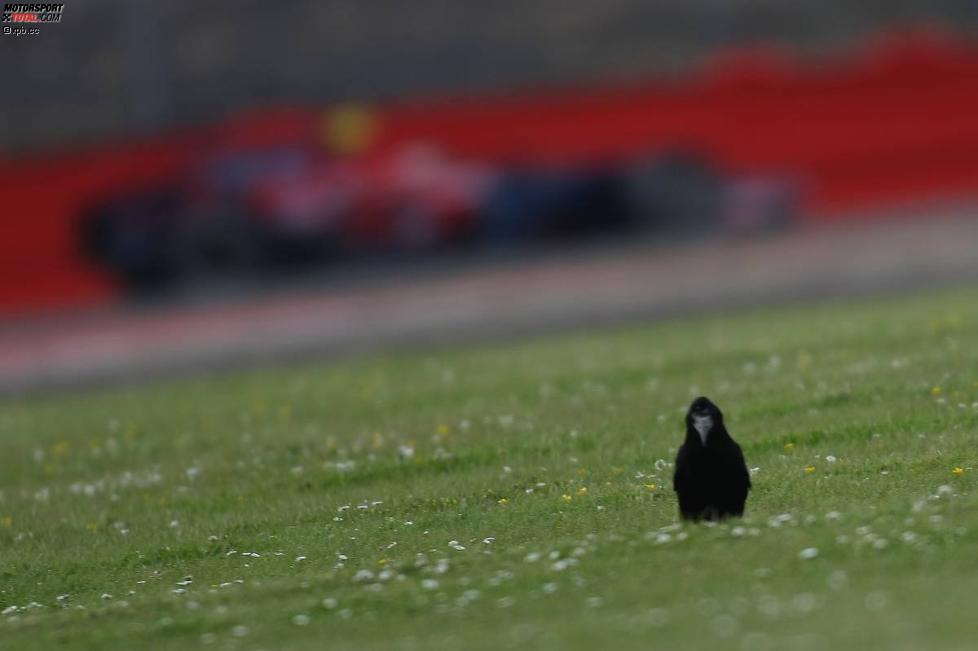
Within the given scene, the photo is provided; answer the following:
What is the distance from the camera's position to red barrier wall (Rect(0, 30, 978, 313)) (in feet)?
110

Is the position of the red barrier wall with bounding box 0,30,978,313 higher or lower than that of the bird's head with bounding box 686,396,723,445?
higher

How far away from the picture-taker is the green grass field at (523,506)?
9258 millimetres

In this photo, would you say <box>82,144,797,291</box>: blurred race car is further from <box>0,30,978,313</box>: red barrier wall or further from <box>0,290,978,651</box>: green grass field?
<box>0,290,978,651</box>: green grass field

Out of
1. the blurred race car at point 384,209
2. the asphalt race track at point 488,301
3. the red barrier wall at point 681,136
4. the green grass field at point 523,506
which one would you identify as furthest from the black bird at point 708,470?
the red barrier wall at point 681,136

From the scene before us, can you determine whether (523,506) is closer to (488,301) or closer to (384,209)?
(488,301)

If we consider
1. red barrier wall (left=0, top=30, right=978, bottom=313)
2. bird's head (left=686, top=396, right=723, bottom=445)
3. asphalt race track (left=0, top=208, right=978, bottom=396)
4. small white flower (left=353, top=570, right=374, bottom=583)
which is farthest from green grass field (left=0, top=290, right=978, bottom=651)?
red barrier wall (left=0, top=30, right=978, bottom=313)

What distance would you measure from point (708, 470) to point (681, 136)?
81.1 ft

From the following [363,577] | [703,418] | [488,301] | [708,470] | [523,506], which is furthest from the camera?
[488,301]

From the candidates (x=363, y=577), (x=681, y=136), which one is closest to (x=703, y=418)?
(x=363, y=577)

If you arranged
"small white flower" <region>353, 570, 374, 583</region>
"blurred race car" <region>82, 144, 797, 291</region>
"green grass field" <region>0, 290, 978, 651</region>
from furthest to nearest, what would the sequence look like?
"blurred race car" <region>82, 144, 797, 291</region>
"small white flower" <region>353, 570, 374, 583</region>
"green grass field" <region>0, 290, 978, 651</region>

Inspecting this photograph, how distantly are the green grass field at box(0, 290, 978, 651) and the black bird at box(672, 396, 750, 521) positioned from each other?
0.22 meters

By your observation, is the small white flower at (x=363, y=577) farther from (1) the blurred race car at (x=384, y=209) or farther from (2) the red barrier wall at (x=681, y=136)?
(2) the red barrier wall at (x=681, y=136)

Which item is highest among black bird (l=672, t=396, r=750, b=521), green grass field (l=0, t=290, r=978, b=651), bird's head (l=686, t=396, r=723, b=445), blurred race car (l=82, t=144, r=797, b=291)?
blurred race car (l=82, t=144, r=797, b=291)

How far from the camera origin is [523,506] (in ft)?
41.3
